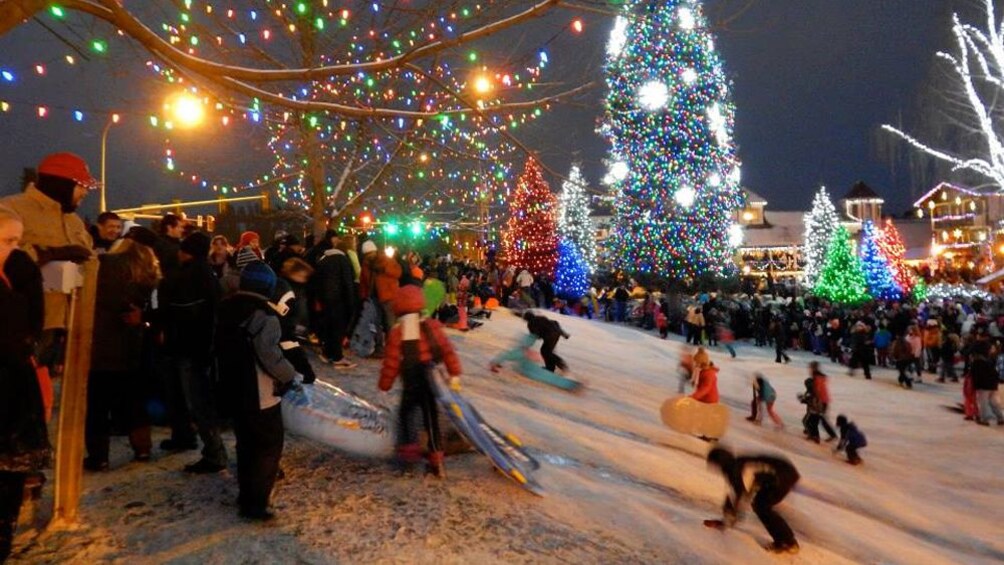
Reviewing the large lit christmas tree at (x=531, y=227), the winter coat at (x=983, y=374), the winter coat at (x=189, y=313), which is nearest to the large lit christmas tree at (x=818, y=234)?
the large lit christmas tree at (x=531, y=227)

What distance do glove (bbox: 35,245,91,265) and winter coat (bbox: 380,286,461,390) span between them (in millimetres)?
2201

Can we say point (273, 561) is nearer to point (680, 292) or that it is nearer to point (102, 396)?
point (102, 396)

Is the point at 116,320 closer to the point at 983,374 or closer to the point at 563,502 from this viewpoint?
the point at 563,502

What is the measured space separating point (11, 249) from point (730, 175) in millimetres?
31219

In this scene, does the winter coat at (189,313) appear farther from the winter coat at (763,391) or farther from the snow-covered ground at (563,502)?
the winter coat at (763,391)

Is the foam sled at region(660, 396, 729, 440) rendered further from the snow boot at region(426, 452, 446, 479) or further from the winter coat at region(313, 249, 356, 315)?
the snow boot at region(426, 452, 446, 479)

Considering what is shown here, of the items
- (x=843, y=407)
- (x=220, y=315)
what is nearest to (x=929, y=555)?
(x=220, y=315)

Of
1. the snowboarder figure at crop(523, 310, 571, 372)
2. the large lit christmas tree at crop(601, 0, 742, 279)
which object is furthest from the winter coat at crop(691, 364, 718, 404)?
the large lit christmas tree at crop(601, 0, 742, 279)

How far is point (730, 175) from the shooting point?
32.4 m

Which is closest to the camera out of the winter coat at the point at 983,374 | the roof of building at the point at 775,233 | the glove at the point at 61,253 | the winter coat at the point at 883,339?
the glove at the point at 61,253

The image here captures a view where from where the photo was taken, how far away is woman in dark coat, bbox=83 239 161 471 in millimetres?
5578

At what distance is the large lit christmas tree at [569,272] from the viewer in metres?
41.7

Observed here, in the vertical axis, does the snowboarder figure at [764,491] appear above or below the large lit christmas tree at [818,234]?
A: below

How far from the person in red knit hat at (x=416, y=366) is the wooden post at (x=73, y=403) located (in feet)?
6.74
